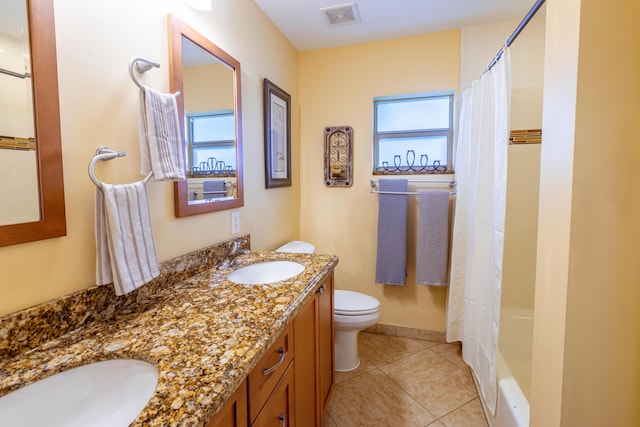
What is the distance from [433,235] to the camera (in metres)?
2.21

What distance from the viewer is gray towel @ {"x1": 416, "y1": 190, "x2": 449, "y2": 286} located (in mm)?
2189

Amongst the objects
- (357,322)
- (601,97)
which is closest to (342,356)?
(357,322)

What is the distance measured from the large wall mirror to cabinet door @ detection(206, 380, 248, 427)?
0.80 m

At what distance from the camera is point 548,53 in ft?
2.86

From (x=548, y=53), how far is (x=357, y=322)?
161cm

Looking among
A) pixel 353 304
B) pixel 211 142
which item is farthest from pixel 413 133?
pixel 211 142

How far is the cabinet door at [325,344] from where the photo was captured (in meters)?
1.42

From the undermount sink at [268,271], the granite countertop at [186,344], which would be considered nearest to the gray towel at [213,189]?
the undermount sink at [268,271]

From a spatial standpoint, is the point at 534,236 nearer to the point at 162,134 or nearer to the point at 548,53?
the point at 548,53

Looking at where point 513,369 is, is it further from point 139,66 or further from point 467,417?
point 139,66

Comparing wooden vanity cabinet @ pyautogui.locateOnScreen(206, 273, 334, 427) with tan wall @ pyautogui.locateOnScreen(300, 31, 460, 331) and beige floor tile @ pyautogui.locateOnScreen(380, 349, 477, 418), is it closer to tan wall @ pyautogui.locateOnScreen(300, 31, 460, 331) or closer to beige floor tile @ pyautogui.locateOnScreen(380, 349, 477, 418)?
beige floor tile @ pyautogui.locateOnScreen(380, 349, 477, 418)

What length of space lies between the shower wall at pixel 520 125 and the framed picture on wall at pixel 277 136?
1.32 m

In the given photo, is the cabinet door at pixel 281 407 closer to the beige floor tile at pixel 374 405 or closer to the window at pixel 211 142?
the beige floor tile at pixel 374 405

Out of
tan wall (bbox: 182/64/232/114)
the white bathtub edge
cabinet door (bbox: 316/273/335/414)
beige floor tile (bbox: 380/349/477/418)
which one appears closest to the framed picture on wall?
tan wall (bbox: 182/64/232/114)
